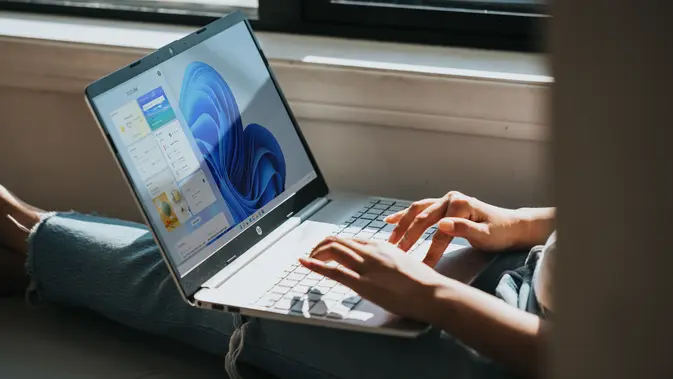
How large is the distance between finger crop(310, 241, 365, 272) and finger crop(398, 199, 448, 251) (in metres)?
0.12

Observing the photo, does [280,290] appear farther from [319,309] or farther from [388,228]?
[388,228]

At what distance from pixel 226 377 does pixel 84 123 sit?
560mm

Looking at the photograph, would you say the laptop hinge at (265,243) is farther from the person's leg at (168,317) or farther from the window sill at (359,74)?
the window sill at (359,74)

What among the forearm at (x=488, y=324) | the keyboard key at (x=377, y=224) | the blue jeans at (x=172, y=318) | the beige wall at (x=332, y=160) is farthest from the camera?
the beige wall at (x=332, y=160)

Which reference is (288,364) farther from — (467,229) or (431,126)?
(431,126)

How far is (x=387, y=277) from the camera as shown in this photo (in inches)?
37.0

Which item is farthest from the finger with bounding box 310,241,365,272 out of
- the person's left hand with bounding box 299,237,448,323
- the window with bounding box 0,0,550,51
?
the window with bounding box 0,0,550,51

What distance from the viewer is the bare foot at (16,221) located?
52.5 inches

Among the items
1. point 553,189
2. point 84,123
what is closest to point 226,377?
point 84,123

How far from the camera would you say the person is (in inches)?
36.4

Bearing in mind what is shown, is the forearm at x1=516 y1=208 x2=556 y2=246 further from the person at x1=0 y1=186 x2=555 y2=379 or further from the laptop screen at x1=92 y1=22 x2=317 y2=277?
the laptop screen at x1=92 y1=22 x2=317 y2=277

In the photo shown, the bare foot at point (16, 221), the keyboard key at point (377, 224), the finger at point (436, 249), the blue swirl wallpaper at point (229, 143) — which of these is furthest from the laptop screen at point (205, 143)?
the bare foot at point (16, 221)

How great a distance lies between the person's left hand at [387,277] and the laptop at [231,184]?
1.1 inches

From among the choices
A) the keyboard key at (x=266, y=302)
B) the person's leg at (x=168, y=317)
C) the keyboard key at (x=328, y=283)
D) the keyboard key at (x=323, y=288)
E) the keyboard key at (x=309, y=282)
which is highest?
the keyboard key at (x=266, y=302)
